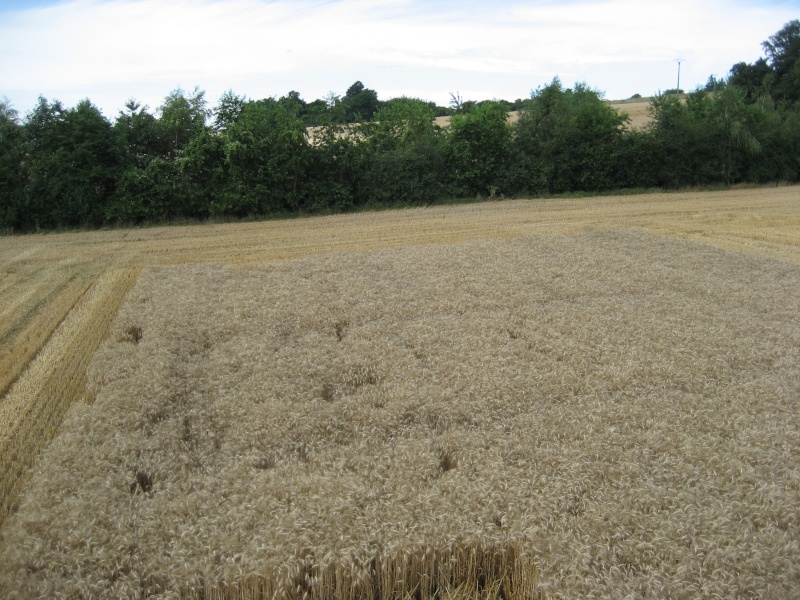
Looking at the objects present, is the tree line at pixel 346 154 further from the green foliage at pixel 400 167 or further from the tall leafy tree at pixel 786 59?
the tall leafy tree at pixel 786 59

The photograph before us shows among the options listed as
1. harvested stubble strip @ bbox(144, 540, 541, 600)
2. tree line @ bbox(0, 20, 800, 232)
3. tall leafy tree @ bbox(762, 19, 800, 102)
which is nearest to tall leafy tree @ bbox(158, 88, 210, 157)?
tree line @ bbox(0, 20, 800, 232)

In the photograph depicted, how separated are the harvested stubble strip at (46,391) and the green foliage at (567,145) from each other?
16997mm

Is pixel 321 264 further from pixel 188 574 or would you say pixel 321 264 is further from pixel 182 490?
pixel 188 574

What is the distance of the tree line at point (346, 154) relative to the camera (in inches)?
679

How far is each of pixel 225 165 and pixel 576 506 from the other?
53.7 feet

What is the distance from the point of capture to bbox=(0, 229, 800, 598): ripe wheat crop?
3445 mm

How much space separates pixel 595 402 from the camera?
539 cm

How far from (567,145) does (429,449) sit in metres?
20.3

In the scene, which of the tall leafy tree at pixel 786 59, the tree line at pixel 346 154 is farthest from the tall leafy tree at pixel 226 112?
the tall leafy tree at pixel 786 59

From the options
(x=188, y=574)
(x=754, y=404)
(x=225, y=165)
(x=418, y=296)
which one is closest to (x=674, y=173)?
(x=225, y=165)

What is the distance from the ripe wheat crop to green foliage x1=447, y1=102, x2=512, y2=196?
42.6 ft

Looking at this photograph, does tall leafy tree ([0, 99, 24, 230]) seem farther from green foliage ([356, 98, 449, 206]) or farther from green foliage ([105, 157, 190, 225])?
green foliage ([356, 98, 449, 206])

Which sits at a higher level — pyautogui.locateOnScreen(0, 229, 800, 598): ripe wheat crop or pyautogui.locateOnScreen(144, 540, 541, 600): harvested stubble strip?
pyautogui.locateOnScreen(0, 229, 800, 598): ripe wheat crop

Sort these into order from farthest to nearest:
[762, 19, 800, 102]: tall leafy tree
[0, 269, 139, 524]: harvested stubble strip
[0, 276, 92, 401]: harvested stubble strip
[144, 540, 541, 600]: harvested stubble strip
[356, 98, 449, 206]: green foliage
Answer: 1. [762, 19, 800, 102]: tall leafy tree
2. [356, 98, 449, 206]: green foliage
3. [0, 276, 92, 401]: harvested stubble strip
4. [0, 269, 139, 524]: harvested stubble strip
5. [144, 540, 541, 600]: harvested stubble strip
